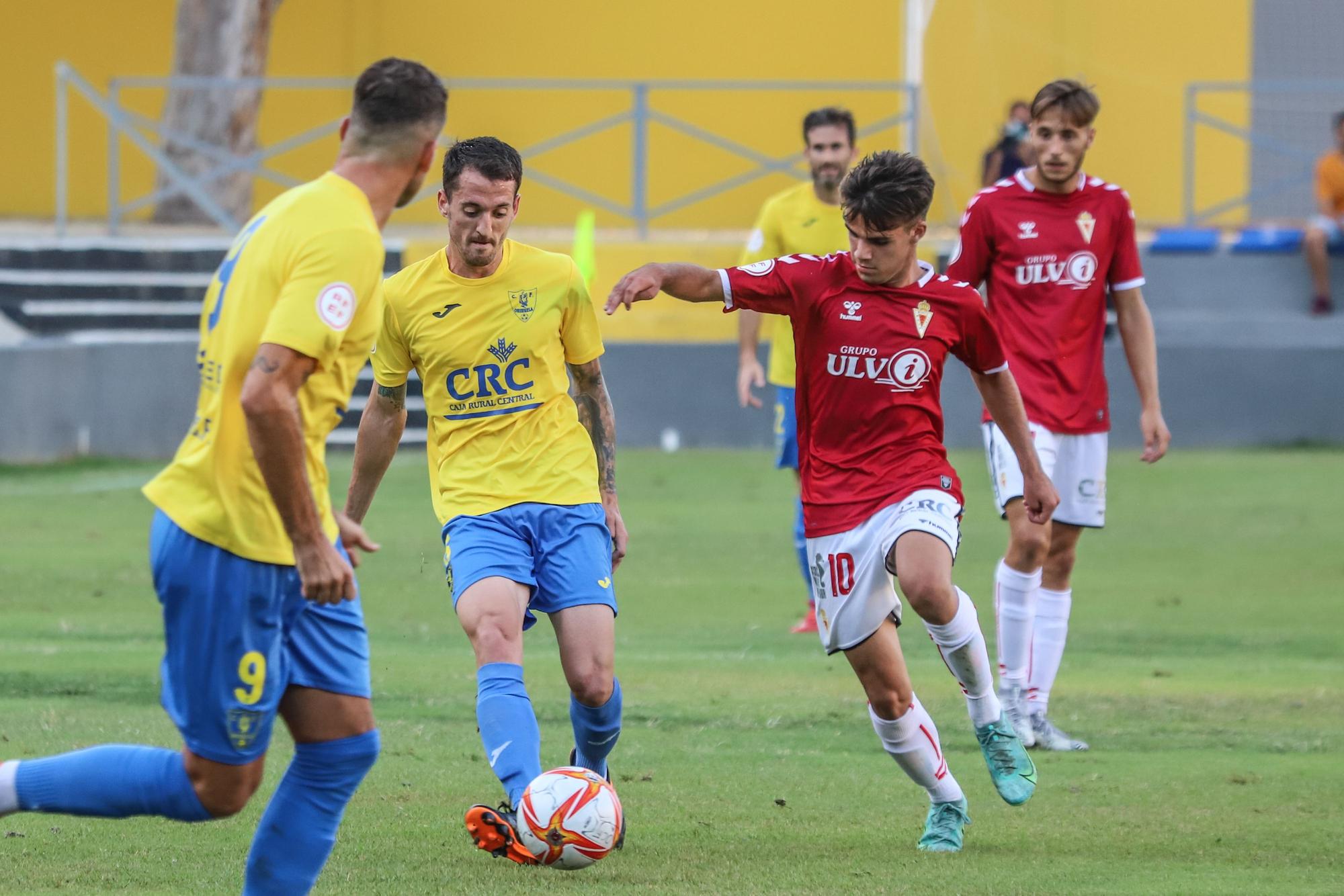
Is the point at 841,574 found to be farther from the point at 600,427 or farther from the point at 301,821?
the point at 301,821

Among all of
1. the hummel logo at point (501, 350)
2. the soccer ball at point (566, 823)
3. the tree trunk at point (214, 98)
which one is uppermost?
the tree trunk at point (214, 98)

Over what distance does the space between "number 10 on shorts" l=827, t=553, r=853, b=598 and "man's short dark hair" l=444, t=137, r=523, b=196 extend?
1511 millimetres

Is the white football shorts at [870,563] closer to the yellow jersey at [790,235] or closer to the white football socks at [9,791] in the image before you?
the white football socks at [9,791]

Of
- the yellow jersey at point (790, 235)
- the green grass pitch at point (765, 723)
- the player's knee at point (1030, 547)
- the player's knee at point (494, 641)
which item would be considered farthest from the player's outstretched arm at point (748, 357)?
the player's knee at point (494, 641)

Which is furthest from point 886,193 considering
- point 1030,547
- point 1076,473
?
point 1076,473

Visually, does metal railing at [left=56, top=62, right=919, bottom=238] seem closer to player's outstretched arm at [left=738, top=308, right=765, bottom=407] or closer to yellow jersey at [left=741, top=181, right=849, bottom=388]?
yellow jersey at [left=741, top=181, right=849, bottom=388]

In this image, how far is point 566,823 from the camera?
522 centimetres

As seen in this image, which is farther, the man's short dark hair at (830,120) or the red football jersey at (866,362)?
the man's short dark hair at (830,120)

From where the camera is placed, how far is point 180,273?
65.0 feet

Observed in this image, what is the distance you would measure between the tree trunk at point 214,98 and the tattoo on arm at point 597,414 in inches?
663

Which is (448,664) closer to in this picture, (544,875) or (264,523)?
(544,875)

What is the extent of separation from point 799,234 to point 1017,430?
4197mm

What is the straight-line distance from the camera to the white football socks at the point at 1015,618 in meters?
7.48

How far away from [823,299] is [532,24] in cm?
2053
